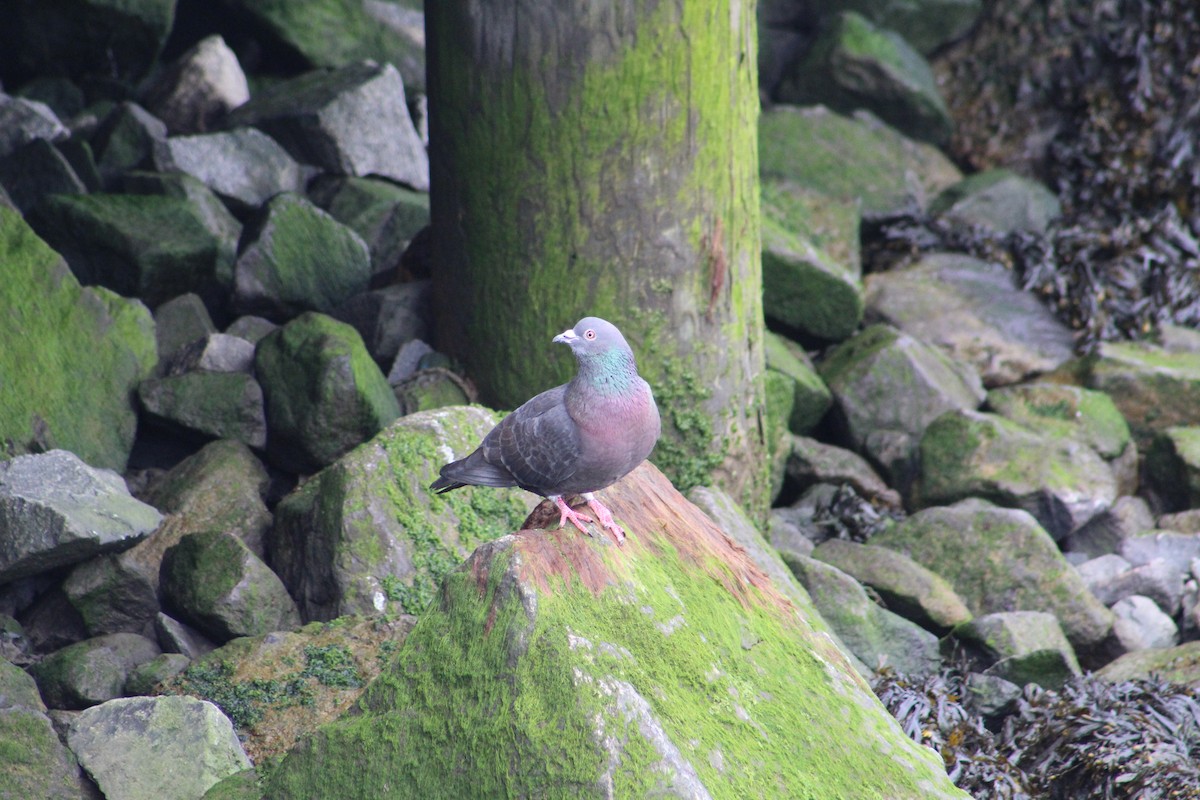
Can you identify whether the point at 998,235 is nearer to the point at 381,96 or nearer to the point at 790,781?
the point at 381,96

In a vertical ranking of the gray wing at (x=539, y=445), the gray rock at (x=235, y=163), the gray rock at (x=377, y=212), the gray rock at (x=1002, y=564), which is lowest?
the gray rock at (x=1002, y=564)

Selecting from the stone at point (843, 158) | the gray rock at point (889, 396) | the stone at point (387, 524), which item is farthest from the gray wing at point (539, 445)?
the stone at point (843, 158)

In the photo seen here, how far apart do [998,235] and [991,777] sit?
5.48m

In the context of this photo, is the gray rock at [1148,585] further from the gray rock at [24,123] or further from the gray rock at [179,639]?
the gray rock at [24,123]

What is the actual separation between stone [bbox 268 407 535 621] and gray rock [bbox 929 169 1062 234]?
18.2 feet

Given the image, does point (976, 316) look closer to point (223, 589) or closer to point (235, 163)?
point (235, 163)

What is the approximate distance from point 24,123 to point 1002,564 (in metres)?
6.48

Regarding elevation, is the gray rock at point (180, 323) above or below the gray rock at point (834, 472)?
above

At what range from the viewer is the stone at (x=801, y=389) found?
7207 mm

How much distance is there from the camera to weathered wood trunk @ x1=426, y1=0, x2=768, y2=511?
543 cm

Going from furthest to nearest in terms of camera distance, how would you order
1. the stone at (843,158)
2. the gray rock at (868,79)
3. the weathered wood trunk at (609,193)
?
the gray rock at (868,79) → the stone at (843,158) → the weathered wood trunk at (609,193)

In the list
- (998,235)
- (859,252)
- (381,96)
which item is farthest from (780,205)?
(381,96)

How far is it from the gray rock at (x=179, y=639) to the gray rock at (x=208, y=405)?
1.17 metres

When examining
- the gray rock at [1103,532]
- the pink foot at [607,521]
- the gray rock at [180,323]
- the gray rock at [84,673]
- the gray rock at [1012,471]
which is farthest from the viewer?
the gray rock at [1103,532]
